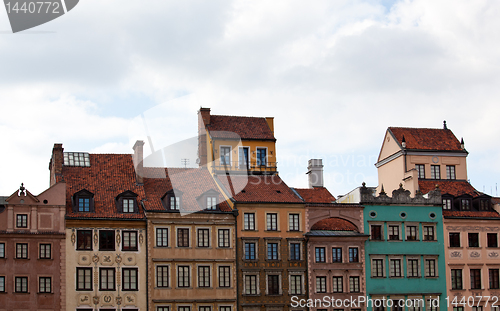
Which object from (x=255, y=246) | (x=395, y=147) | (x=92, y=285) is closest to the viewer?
(x=92, y=285)

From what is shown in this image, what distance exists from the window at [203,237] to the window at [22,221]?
12893mm

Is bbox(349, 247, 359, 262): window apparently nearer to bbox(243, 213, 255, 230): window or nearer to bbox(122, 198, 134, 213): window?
bbox(243, 213, 255, 230): window

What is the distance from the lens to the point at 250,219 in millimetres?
63781

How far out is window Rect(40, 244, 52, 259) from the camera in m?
58.6

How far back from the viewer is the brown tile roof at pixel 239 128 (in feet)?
228

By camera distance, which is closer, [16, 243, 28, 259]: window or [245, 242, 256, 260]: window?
[16, 243, 28, 259]: window

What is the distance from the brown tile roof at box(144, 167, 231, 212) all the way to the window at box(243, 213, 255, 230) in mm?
1477

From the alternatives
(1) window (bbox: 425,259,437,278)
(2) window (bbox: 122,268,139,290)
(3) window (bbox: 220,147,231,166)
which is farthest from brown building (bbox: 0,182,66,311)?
(1) window (bbox: 425,259,437,278)

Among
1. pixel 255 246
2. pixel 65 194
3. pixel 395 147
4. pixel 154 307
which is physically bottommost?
pixel 154 307

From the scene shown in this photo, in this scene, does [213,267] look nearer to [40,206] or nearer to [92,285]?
[92,285]

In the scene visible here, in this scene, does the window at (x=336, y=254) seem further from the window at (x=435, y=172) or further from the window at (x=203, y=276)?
the window at (x=435, y=172)

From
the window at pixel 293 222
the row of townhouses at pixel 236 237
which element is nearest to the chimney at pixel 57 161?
the row of townhouses at pixel 236 237

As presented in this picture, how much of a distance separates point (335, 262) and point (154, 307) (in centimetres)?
1478

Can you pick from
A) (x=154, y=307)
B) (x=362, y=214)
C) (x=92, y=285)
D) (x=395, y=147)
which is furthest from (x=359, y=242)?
(x=92, y=285)
